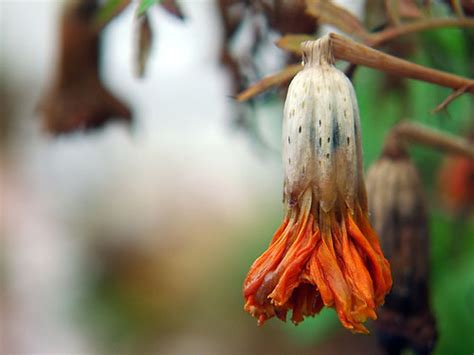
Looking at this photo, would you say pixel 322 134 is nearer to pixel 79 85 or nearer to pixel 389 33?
pixel 389 33

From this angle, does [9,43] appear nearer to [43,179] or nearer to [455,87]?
[43,179]

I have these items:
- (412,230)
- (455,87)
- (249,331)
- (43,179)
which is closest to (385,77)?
(412,230)

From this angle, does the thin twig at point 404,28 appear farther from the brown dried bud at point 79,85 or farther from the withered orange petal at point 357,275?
the brown dried bud at point 79,85

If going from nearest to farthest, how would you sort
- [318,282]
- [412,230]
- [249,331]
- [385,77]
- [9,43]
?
[318,282], [412,230], [385,77], [249,331], [9,43]

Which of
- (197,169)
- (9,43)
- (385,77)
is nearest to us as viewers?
(385,77)

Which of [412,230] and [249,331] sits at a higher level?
[412,230]

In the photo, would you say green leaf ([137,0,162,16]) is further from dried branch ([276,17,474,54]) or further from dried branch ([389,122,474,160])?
dried branch ([389,122,474,160])

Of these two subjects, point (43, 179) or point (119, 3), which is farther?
point (43, 179)

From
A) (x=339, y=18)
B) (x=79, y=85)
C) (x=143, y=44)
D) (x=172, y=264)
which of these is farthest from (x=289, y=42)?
(x=172, y=264)

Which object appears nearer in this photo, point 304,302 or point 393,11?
point 304,302
